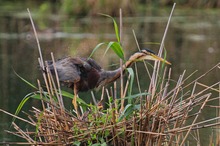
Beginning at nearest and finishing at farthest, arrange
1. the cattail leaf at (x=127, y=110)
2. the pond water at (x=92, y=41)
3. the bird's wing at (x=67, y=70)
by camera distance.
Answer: the cattail leaf at (x=127, y=110), the bird's wing at (x=67, y=70), the pond water at (x=92, y=41)

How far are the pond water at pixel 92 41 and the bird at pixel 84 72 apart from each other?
116 inches

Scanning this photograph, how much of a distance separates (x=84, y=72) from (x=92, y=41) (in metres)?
13.4

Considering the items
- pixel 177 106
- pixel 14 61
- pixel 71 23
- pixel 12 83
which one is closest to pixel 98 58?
pixel 14 61

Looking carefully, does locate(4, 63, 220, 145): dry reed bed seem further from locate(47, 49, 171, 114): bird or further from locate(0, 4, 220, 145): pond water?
locate(0, 4, 220, 145): pond water

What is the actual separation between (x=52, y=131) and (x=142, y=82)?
7.73 meters

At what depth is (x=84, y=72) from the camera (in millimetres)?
6453

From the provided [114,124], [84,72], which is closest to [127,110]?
[114,124]

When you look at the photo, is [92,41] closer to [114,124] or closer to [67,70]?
[67,70]

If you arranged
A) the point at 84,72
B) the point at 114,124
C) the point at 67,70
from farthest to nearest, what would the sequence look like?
the point at 84,72, the point at 67,70, the point at 114,124

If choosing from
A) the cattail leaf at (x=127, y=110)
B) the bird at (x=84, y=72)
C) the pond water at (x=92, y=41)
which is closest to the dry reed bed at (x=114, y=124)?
the cattail leaf at (x=127, y=110)

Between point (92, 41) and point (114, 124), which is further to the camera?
point (92, 41)

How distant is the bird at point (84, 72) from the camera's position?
20.2 feet

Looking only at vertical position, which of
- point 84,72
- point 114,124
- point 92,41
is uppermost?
point 84,72

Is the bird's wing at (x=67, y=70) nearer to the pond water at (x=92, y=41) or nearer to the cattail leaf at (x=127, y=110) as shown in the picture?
the cattail leaf at (x=127, y=110)
